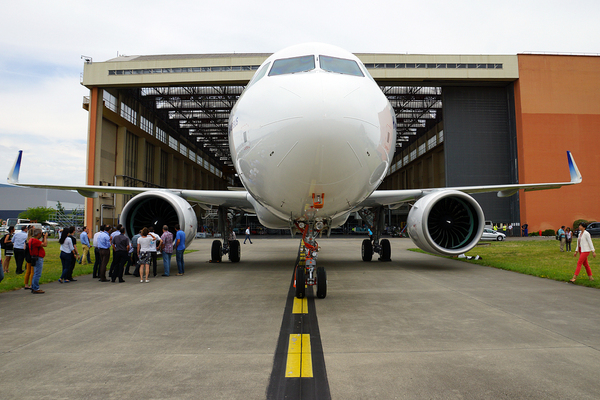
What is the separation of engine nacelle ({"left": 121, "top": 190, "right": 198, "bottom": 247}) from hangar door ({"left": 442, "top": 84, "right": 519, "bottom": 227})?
29.8 m

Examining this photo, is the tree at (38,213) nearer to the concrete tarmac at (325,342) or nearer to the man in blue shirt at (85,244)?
the man in blue shirt at (85,244)

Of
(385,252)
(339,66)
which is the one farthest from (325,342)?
(385,252)

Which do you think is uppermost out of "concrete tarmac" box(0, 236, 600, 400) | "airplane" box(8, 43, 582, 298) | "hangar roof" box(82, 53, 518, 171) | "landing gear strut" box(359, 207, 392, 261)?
"hangar roof" box(82, 53, 518, 171)

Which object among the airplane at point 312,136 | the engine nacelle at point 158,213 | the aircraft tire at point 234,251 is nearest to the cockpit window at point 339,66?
the airplane at point 312,136

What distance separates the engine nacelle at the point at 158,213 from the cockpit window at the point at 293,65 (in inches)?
218

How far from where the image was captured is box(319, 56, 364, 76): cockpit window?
4.90 metres

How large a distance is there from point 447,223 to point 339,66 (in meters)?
6.71

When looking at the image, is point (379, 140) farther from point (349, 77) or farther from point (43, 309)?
point (43, 309)

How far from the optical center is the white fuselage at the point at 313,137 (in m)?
3.97

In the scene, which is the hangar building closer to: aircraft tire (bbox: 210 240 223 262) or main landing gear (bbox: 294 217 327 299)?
aircraft tire (bbox: 210 240 223 262)

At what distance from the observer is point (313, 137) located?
154 inches

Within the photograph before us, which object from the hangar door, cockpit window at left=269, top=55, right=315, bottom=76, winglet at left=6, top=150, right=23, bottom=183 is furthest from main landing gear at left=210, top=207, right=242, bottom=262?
the hangar door

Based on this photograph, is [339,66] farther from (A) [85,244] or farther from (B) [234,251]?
(A) [85,244]

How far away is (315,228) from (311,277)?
922 millimetres
